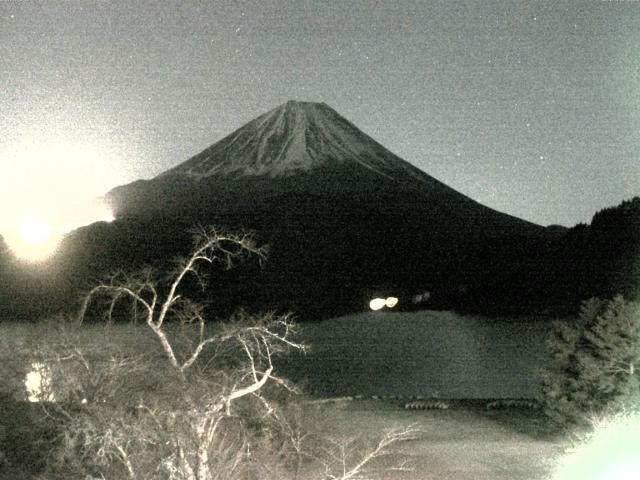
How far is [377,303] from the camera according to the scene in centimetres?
8312

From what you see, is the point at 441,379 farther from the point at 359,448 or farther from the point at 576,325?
the point at 359,448

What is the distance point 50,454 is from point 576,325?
959cm

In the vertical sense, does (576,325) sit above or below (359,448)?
above

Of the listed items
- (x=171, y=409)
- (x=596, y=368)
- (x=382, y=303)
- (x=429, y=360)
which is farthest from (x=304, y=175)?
(x=171, y=409)

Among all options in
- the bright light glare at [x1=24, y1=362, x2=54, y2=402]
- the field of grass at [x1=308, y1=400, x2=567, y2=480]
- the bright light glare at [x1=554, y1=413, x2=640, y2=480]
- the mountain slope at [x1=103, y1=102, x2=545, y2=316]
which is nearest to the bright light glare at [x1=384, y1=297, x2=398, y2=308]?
the mountain slope at [x1=103, y1=102, x2=545, y2=316]

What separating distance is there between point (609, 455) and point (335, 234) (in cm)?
10626

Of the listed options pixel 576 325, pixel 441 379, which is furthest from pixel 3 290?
pixel 576 325

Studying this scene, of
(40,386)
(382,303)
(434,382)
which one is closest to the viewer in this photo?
(40,386)

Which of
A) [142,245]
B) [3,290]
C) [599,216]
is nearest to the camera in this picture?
[599,216]

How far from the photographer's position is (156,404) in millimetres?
7832

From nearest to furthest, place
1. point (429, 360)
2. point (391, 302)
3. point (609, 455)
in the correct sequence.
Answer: point (609, 455)
point (429, 360)
point (391, 302)

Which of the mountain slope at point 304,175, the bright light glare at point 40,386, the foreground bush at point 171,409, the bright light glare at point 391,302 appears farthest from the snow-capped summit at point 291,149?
the foreground bush at point 171,409

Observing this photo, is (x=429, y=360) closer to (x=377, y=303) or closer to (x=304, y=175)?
(x=377, y=303)

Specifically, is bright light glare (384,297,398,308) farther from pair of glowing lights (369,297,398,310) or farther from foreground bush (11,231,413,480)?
foreground bush (11,231,413,480)
